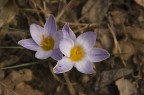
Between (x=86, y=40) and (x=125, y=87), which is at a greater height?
(x=86, y=40)

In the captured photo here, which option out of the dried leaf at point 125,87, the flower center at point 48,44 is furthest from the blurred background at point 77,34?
the flower center at point 48,44

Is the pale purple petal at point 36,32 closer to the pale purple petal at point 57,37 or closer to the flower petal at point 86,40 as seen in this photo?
the pale purple petal at point 57,37

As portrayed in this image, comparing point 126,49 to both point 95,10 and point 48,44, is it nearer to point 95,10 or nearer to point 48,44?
point 95,10

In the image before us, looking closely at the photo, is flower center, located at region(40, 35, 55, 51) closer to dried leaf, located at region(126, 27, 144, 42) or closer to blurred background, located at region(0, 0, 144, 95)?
blurred background, located at region(0, 0, 144, 95)

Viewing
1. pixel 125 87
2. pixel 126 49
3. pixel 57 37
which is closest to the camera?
pixel 57 37

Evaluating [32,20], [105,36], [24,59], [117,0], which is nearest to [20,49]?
[24,59]

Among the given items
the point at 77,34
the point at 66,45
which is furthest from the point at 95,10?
the point at 66,45
